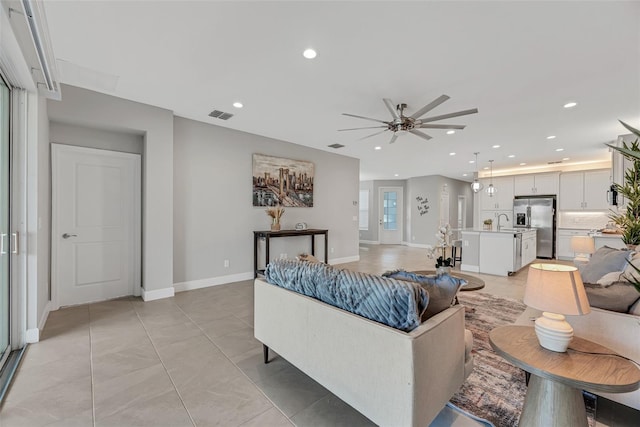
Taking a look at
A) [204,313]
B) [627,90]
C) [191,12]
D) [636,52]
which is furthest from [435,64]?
[204,313]

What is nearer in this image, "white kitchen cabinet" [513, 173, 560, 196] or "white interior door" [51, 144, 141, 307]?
"white interior door" [51, 144, 141, 307]

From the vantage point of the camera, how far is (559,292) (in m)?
1.37

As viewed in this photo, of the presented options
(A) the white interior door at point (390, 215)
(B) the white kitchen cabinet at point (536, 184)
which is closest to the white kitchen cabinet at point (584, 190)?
(B) the white kitchen cabinet at point (536, 184)

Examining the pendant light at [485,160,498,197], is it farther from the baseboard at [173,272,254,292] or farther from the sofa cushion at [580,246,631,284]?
the baseboard at [173,272,254,292]

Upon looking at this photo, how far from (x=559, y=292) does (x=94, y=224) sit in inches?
192

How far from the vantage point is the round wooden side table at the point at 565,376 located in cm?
120

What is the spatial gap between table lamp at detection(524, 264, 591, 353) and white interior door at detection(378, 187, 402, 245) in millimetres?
9741

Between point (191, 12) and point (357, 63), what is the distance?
57.9 inches

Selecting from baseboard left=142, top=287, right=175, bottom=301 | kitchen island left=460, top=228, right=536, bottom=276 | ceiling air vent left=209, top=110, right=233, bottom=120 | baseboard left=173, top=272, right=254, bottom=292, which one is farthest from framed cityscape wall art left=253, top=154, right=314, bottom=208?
kitchen island left=460, top=228, right=536, bottom=276

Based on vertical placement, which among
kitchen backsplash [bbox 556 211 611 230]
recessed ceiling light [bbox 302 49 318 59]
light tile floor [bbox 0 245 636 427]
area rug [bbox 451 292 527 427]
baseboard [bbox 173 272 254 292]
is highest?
recessed ceiling light [bbox 302 49 318 59]

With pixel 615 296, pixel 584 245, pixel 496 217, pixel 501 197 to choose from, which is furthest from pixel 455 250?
pixel 615 296

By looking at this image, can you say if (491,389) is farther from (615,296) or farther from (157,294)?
(157,294)

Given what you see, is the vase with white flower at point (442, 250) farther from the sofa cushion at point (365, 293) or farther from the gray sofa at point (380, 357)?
the sofa cushion at point (365, 293)

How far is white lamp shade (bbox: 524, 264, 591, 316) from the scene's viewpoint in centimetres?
135
